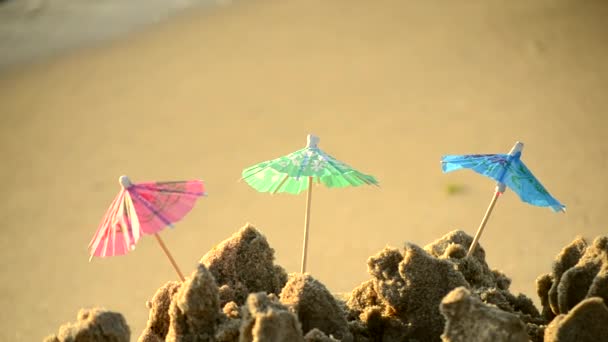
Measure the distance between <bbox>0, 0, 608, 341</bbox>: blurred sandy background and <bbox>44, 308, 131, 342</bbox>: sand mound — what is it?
45.0 inches

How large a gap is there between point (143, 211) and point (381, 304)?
380mm

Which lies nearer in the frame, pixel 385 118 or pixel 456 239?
pixel 456 239

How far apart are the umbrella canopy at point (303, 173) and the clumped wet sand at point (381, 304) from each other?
0.08 meters

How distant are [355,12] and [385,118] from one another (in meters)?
1.04

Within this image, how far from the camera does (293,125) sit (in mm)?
3408

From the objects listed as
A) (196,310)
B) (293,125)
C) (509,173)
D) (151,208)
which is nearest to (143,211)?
(151,208)

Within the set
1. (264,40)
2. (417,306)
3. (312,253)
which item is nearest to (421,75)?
(264,40)

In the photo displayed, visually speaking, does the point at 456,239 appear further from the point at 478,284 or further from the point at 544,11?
the point at 544,11

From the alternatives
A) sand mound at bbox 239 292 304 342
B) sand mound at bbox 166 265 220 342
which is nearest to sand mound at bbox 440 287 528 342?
sand mound at bbox 239 292 304 342

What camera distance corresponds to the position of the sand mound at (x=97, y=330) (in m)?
1.20

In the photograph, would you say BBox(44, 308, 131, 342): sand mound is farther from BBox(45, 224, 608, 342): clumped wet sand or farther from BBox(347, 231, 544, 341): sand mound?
BBox(347, 231, 544, 341): sand mound

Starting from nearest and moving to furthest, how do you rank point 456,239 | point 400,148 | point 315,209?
point 456,239 < point 315,209 < point 400,148

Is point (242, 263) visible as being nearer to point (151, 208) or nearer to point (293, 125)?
point (151, 208)

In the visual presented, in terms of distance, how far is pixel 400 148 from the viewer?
10.6 ft
